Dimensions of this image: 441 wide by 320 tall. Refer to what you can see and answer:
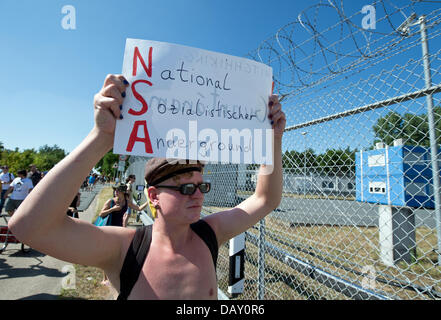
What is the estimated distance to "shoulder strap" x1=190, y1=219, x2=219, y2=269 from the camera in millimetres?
1433

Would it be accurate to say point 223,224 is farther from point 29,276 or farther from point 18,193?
point 18,193

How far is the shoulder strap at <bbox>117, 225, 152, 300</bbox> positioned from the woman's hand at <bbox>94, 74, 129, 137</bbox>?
0.59 metres

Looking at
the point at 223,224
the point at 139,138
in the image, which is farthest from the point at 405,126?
the point at 139,138

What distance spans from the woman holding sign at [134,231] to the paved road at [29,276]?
376 centimetres

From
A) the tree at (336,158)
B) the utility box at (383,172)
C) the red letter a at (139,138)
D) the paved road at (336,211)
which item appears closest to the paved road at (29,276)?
the paved road at (336,211)

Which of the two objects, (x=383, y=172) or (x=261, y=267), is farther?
(x=261, y=267)

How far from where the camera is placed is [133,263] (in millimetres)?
1173

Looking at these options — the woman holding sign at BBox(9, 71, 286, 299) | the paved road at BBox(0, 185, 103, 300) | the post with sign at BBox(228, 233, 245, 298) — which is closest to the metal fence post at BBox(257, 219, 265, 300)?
the post with sign at BBox(228, 233, 245, 298)

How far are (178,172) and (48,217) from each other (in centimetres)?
60

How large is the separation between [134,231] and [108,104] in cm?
73

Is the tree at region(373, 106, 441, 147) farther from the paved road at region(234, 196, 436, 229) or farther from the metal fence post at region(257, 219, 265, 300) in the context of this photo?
the metal fence post at region(257, 219, 265, 300)

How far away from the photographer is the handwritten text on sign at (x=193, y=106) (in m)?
1.12

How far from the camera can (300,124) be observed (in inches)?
109
